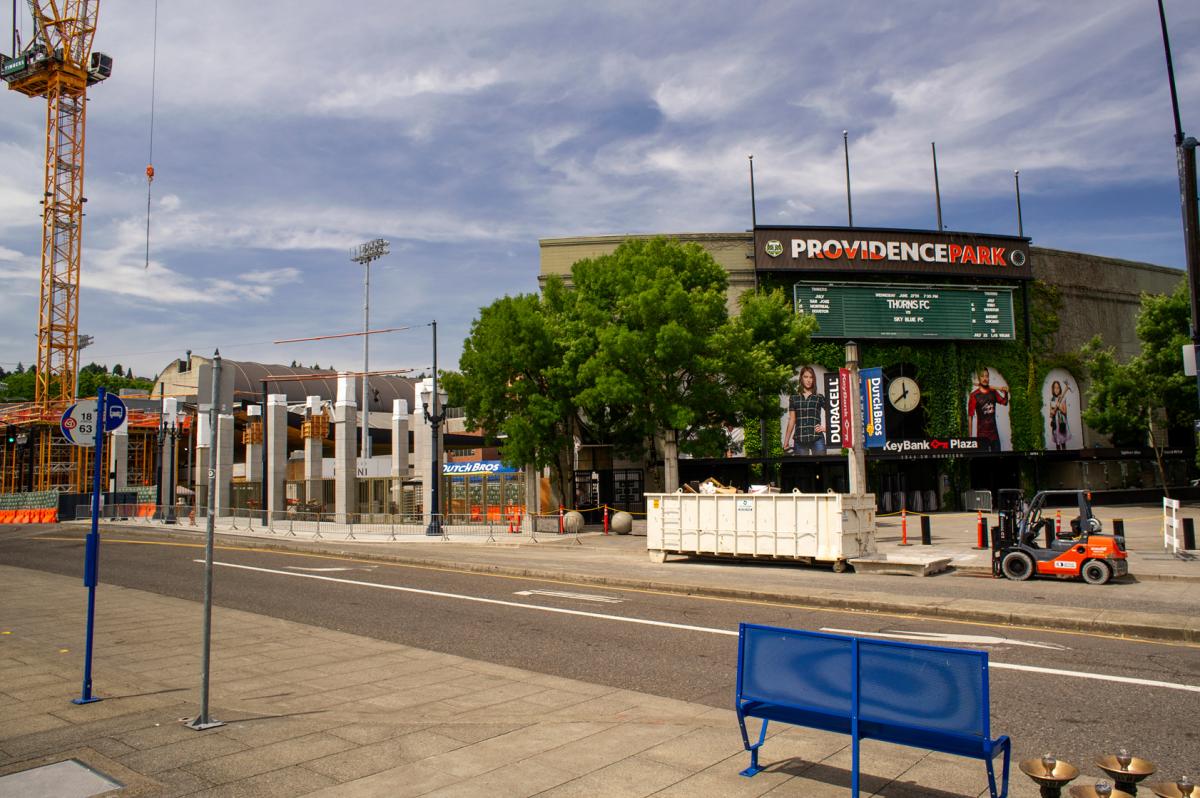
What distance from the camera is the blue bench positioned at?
5039 millimetres

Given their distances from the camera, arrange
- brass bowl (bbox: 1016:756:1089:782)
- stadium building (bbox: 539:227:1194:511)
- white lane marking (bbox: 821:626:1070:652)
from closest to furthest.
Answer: brass bowl (bbox: 1016:756:1089:782) < white lane marking (bbox: 821:626:1070:652) < stadium building (bbox: 539:227:1194:511)

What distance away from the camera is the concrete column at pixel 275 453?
153 feet

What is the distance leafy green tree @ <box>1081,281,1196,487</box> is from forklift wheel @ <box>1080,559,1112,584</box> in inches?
1162

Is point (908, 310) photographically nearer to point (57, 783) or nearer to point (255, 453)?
point (255, 453)

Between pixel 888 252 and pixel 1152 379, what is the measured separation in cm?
1448

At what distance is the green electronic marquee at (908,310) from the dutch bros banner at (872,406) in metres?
19.2

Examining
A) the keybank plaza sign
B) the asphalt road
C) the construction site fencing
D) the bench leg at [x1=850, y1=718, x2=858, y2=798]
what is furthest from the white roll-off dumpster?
the keybank plaza sign

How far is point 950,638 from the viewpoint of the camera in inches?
455

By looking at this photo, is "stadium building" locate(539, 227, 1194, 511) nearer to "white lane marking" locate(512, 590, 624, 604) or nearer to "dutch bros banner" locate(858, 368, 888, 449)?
"dutch bros banner" locate(858, 368, 888, 449)

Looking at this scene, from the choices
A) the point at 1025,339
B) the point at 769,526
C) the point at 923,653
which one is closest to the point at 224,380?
the point at 923,653

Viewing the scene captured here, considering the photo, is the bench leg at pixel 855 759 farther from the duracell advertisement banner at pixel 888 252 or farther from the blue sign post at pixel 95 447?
the duracell advertisement banner at pixel 888 252

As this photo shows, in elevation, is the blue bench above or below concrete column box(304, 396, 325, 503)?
below

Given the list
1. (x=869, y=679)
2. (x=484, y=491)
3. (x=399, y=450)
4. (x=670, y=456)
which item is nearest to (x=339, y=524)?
(x=399, y=450)

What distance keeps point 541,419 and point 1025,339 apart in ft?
107
